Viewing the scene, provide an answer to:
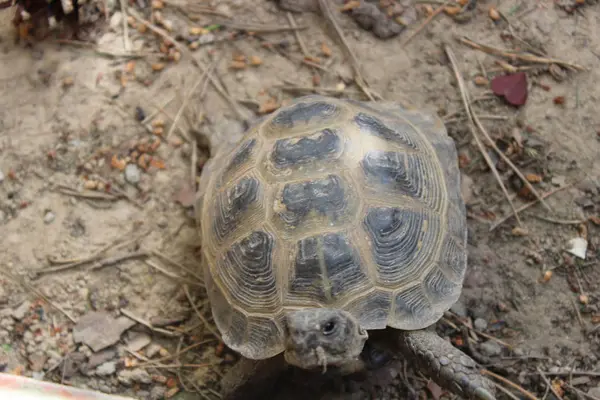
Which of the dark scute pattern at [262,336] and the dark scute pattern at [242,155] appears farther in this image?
the dark scute pattern at [242,155]

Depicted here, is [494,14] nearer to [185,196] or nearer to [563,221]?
[563,221]

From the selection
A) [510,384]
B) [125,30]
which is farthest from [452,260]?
[125,30]

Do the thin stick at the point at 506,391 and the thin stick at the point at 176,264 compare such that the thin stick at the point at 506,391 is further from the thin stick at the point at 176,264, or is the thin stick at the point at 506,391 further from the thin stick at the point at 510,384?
the thin stick at the point at 176,264

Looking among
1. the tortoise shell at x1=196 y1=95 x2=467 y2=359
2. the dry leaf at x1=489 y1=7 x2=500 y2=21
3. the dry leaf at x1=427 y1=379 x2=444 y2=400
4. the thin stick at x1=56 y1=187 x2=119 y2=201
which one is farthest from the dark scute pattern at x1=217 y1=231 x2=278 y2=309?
the dry leaf at x1=489 y1=7 x2=500 y2=21

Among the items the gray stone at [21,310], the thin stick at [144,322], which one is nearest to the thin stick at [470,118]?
the thin stick at [144,322]

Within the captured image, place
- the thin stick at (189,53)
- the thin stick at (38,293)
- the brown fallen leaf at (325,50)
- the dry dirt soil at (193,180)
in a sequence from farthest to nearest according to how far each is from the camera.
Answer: the brown fallen leaf at (325,50), the thin stick at (189,53), the thin stick at (38,293), the dry dirt soil at (193,180)

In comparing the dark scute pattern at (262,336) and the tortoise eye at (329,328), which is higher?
the tortoise eye at (329,328)

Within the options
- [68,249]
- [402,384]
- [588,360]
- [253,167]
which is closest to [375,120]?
[253,167]

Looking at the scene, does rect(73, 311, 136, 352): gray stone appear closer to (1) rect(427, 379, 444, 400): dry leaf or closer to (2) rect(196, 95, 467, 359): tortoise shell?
(2) rect(196, 95, 467, 359): tortoise shell

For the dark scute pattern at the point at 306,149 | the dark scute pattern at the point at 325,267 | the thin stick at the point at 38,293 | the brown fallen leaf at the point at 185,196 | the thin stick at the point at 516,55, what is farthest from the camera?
the thin stick at the point at 516,55
